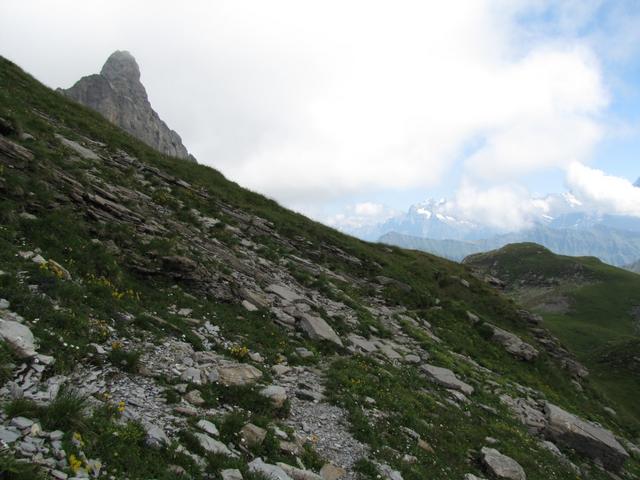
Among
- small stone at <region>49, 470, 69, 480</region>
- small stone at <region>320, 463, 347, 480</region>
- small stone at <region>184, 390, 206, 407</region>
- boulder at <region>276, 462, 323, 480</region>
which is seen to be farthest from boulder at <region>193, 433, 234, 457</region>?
small stone at <region>49, 470, 69, 480</region>

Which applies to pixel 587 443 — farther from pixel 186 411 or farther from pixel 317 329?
pixel 186 411

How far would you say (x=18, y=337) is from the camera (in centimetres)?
941


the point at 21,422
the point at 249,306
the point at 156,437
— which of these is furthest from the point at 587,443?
the point at 21,422

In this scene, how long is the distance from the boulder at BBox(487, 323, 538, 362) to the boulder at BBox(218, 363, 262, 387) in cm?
2679

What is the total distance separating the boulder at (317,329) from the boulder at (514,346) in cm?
1974

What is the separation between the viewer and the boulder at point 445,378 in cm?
2130

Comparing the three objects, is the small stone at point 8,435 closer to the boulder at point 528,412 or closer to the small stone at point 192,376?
the small stone at point 192,376

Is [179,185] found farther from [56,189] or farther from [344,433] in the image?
[344,433]

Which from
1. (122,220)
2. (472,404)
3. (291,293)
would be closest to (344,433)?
(472,404)

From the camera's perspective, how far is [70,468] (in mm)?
6633

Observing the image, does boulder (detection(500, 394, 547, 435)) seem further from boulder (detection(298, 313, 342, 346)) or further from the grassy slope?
the grassy slope

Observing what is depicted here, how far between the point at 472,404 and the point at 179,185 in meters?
27.6

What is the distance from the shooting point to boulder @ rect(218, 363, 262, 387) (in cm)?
1276

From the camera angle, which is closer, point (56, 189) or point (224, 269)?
point (56, 189)
